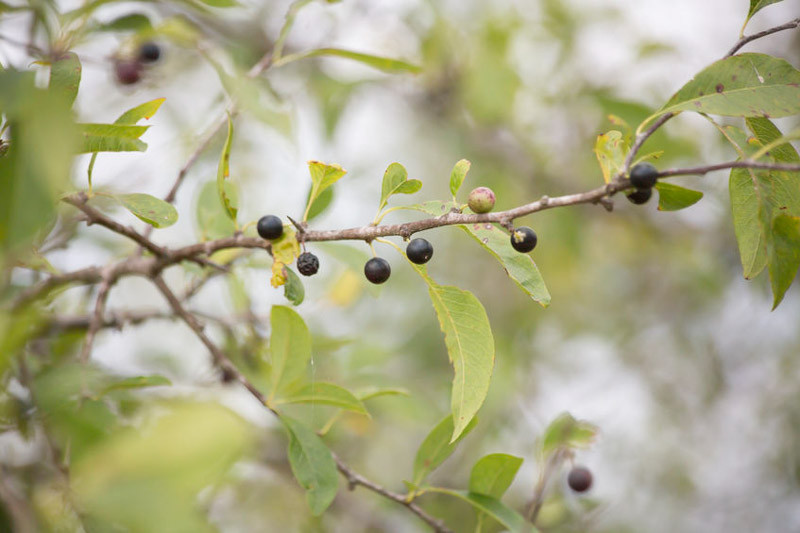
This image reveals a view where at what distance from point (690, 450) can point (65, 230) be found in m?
3.36

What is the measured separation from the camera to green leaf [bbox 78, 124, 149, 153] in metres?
0.87

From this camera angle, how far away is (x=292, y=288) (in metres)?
0.98

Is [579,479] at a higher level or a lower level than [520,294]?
higher

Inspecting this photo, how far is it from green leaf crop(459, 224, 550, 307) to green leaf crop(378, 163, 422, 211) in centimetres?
13

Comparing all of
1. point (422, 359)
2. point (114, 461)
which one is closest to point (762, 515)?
point (422, 359)

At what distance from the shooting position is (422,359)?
11.1 feet

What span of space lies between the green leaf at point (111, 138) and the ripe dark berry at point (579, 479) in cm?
121

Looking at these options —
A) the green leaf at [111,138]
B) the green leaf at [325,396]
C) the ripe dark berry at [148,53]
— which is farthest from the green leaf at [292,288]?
the ripe dark berry at [148,53]

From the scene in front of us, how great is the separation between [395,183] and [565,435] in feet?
2.33

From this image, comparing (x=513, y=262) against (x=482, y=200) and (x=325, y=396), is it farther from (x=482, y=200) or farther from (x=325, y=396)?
(x=325, y=396)

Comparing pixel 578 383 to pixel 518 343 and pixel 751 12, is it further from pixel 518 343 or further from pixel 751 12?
pixel 751 12

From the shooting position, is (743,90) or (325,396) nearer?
(743,90)

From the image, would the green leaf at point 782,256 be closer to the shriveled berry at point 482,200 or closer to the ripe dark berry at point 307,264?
the shriveled berry at point 482,200

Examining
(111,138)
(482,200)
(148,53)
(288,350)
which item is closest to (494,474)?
(288,350)
